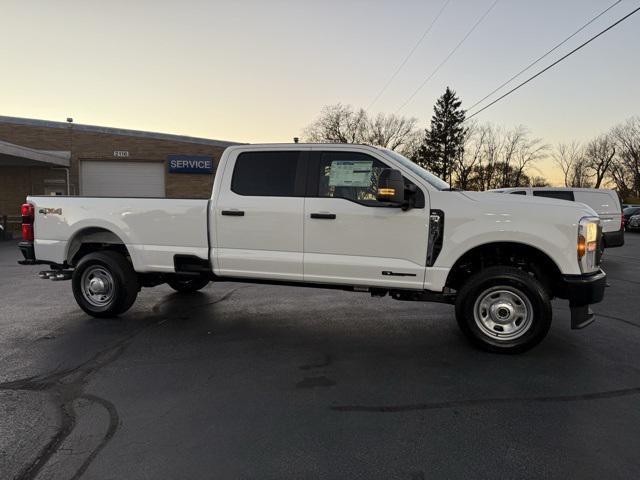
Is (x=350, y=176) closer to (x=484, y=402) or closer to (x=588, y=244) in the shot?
(x=588, y=244)

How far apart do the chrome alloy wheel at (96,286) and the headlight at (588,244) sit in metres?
5.64

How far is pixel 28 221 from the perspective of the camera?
6.08 meters

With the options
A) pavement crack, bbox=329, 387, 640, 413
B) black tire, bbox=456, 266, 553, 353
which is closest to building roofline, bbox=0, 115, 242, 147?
black tire, bbox=456, 266, 553, 353

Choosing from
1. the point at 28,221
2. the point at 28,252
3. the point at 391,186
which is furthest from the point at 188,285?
the point at 391,186

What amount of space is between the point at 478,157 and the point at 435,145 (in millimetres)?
11586

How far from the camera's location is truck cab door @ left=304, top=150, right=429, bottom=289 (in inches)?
186

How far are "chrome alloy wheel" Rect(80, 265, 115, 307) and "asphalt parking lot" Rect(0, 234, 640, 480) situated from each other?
32cm

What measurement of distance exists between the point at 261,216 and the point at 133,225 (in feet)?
5.91

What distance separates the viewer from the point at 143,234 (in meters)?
5.67

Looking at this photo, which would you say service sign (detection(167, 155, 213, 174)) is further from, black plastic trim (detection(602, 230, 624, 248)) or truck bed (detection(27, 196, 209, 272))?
black plastic trim (detection(602, 230, 624, 248))

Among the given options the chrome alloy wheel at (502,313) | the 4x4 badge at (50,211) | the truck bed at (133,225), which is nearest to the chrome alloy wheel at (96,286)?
the truck bed at (133,225)

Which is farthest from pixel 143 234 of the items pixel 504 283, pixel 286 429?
pixel 504 283

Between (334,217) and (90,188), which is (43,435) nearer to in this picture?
(334,217)

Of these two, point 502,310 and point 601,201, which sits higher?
point 601,201
